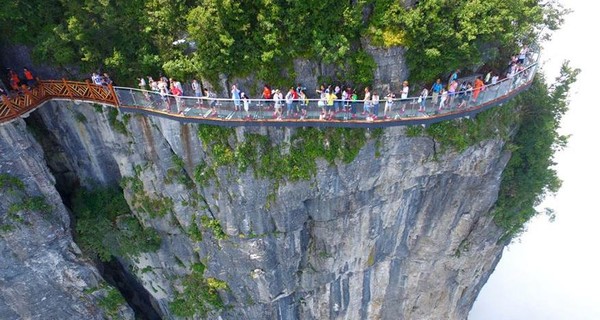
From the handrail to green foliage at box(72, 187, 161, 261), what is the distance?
614cm

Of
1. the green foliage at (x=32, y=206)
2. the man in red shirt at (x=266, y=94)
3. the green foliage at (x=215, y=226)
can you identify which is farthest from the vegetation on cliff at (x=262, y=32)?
the green foliage at (x=215, y=226)

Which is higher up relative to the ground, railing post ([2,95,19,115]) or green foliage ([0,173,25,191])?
railing post ([2,95,19,115])

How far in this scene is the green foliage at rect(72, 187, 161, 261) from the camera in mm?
20000

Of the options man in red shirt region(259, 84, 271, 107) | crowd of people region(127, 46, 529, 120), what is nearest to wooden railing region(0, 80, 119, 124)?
crowd of people region(127, 46, 529, 120)

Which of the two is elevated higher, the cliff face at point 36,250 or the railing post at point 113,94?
the railing post at point 113,94

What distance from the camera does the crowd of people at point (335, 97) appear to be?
14.9m

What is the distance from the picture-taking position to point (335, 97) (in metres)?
14.9

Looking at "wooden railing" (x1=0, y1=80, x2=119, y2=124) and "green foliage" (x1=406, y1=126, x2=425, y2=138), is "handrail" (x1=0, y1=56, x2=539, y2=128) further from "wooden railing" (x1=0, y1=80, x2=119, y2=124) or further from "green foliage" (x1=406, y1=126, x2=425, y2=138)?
"green foliage" (x1=406, y1=126, x2=425, y2=138)

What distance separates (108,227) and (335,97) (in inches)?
531

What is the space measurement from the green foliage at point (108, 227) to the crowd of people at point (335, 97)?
26.4 feet

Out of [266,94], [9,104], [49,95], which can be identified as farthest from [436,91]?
[9,104]

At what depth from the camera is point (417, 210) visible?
65.3ft

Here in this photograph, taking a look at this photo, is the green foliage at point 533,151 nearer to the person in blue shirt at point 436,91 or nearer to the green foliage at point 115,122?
A: the person in blue shirt at point 436,91

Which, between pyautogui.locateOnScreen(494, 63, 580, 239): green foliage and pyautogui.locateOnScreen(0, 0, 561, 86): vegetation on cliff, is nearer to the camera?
pyautogui.locateOnScreen(0, 0, 561, 86): vegetation on cliff
